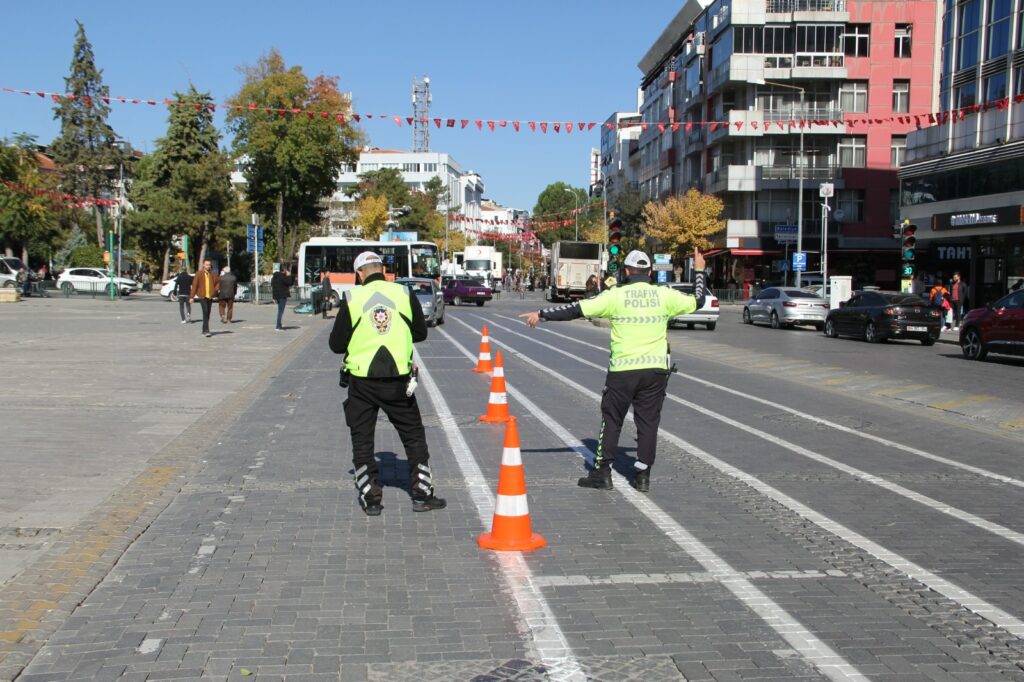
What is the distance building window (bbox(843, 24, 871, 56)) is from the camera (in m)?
59.0

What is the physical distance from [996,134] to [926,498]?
34.9 m

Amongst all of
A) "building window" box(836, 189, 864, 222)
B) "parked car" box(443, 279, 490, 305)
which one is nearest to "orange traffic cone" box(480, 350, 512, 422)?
"parked car" box(443, 279, 490, 305)

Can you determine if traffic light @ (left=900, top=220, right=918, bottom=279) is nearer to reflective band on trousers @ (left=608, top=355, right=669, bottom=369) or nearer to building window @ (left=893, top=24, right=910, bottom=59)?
reflective band on trousers @ (left=608, top=355, right=669, bottom=369)

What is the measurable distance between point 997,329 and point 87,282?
165 ft

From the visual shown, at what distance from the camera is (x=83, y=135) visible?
7562 centimetres

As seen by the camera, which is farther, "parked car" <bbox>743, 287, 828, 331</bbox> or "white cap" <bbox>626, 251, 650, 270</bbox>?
"parked car" <bbox>743, 287, 828, 331</bbox>

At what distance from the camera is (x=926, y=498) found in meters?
7.46

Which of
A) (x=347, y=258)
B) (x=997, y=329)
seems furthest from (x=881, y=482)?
(x=347, y=258)

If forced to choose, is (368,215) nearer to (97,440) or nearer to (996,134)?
(996,134)

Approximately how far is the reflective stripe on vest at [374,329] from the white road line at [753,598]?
6.71ft

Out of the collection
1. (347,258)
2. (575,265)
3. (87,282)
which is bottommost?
(87,282)

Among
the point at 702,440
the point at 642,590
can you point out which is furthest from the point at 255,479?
the point at 702,440

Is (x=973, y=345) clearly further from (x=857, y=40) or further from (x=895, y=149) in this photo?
(x=857, y=40)

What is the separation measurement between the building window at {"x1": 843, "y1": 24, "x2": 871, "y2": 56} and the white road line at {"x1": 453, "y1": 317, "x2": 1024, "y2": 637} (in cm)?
5593
